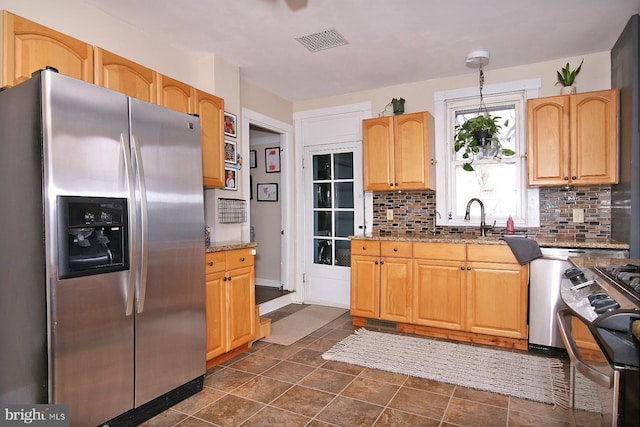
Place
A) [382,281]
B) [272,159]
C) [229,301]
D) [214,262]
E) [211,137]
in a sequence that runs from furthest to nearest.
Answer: [272,159]
[382,281]
[211,137]
[229,301]
[214,262]

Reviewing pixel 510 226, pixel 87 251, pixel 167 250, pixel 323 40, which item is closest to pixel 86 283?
pixel 87 251

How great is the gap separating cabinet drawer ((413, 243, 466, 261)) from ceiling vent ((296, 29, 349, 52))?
1865 mm

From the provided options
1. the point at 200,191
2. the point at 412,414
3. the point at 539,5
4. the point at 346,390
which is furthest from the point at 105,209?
the point at 539,5

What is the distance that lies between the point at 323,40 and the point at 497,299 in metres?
2.56

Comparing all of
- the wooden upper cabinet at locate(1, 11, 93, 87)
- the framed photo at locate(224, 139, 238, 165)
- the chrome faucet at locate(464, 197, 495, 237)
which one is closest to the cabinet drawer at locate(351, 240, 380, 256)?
the chrome faucet at locate(464, 197, 495, 237)

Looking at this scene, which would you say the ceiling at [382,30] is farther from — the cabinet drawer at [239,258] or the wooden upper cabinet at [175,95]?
the cabinet drawer at [239,258]

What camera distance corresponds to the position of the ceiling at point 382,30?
104 inches

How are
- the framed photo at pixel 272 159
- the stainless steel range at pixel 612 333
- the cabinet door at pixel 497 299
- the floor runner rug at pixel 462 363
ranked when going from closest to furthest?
the stainless steel range at pixel 612 333
the floor runner rug at pixel 462 363
the cabinet door at pixel 497 299
the framed photo at pixel 272 159

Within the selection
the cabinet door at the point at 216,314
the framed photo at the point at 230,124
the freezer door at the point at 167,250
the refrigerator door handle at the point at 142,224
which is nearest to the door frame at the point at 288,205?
the framed photo at the point at 230,124

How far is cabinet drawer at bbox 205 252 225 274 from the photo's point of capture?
2705 millimetres

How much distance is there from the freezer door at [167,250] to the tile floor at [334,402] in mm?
244

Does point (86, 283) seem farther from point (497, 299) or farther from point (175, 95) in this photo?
point (497, 299)

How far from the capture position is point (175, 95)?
9.35 ft

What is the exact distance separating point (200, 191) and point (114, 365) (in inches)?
41.9
